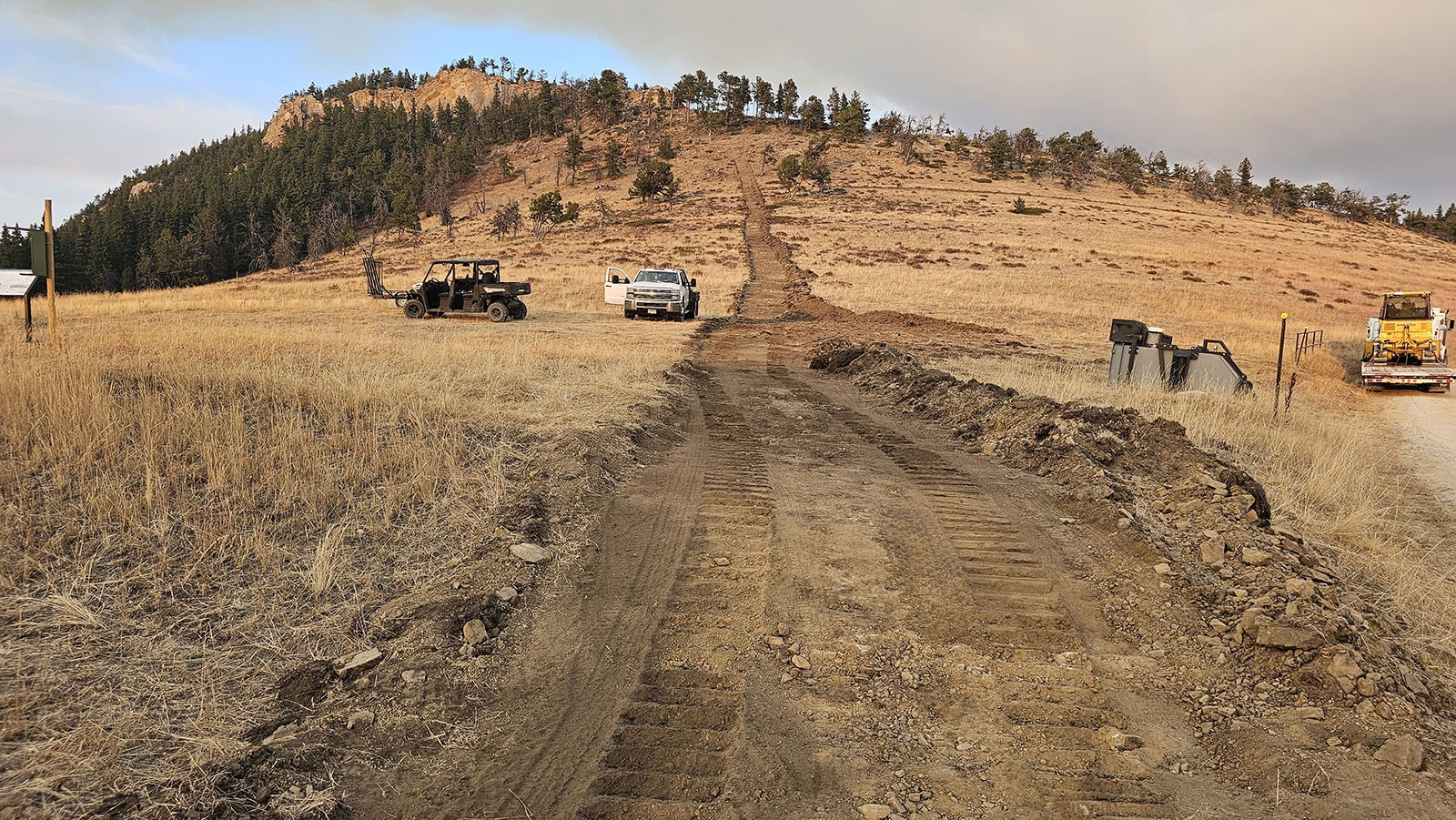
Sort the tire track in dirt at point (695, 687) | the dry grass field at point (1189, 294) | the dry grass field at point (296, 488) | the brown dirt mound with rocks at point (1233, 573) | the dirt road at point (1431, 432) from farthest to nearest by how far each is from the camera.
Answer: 1. the dirt road at point (1431, 432)
2. the dry grass field at point (1189, 294)
3. the brown dirt mound with rocks at point (1233, 573)
4. the dry grass field at point (296, 488)
5. the tire track in dirt at point (695, 687)

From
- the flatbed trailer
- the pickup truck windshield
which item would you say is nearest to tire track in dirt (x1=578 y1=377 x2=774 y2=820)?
the pickup truck windshield

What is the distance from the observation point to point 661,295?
25.6 m

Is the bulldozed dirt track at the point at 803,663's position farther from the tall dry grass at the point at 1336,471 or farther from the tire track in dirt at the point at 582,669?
the tall dry grass at the point at 1336,471

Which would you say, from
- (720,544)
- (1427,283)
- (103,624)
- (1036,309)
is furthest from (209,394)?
(1427,283)

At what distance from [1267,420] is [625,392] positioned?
10.7 m

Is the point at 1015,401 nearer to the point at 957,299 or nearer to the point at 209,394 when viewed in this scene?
the point at 209,394

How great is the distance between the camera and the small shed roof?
10.2m

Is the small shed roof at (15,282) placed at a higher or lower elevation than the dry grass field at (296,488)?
higher

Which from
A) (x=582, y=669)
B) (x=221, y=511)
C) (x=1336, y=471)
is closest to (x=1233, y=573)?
(x=582, y=669)

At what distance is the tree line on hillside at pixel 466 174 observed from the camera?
82000 mm

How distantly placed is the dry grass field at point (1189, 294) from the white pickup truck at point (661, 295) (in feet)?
23.3

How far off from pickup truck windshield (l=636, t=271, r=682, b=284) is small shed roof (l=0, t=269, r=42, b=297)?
17481 mm

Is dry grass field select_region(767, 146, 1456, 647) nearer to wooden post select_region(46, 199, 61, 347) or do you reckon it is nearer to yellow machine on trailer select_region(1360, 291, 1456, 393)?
yellow machine on trailer select_region(1360, 291, 1456, 393)

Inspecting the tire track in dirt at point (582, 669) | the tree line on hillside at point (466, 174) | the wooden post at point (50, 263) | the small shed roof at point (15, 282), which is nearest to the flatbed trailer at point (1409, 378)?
the tire track in dirt at point (582, 669)
